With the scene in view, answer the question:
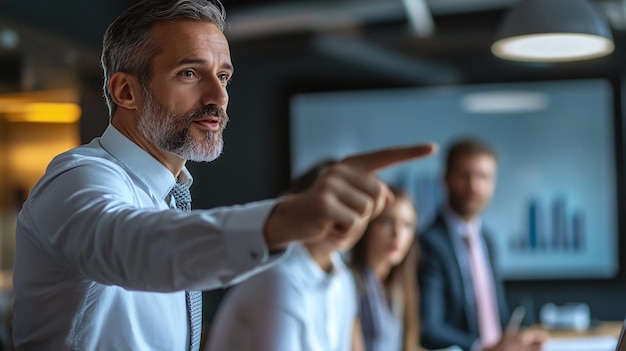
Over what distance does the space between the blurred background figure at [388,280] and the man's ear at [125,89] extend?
254 centimetres

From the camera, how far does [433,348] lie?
13.3 ft

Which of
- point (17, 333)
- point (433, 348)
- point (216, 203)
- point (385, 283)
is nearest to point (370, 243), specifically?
point (385, 283)

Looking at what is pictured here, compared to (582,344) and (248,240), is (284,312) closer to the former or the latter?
(248,240)

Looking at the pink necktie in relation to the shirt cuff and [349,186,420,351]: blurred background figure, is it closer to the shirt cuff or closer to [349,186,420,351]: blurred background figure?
[349,186,420,351]: blurred background figure

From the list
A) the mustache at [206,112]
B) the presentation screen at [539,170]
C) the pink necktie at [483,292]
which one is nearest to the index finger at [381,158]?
the mustache at [206,112]

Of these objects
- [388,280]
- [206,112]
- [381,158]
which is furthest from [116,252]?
[388,280]

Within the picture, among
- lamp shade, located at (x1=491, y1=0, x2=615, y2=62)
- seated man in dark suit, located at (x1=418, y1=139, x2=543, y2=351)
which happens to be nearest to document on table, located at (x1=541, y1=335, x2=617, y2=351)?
seated man in dark suit, located at (x1=418, y1=139, x2=543, y2=351)

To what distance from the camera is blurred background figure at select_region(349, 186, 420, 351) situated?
3.49 metres

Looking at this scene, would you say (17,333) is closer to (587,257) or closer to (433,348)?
(433,348)

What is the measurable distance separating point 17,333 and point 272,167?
5.34 m

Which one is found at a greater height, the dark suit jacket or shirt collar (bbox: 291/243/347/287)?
shirt collar (bbox: 291/243/347/287)

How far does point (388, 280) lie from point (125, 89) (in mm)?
2786

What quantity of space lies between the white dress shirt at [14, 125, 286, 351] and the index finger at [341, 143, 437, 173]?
92 millimetres

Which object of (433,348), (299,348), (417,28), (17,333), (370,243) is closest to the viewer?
(17,333)
